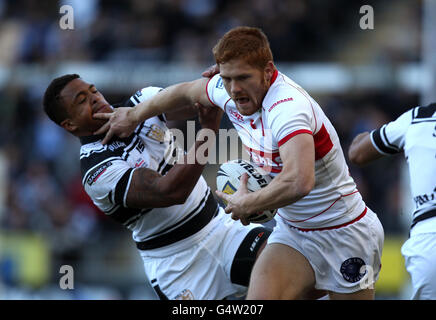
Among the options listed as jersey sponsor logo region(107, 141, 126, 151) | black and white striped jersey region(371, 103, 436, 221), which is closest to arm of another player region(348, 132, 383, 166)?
black and white striped jersey region(371, 103, 436, 221)

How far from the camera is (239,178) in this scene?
4566mm

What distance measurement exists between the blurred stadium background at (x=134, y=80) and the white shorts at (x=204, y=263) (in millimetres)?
4712

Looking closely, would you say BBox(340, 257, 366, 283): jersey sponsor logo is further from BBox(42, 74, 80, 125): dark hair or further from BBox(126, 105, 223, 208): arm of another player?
BBox(42, 74, 80, 125): dark hair

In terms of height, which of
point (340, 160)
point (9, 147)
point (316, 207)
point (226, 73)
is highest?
point (226, 73)

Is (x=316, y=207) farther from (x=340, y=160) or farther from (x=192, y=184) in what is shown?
(x=192, y=184)

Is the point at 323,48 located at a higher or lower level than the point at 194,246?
higher

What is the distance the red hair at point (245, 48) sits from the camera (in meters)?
4.21

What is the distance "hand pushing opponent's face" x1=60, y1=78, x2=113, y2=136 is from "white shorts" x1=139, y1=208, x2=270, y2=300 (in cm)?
120

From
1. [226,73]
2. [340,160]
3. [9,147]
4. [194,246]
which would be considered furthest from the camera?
[9,147]

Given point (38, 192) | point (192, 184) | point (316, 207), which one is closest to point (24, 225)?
point (38, 192)

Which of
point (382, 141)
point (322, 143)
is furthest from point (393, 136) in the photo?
point (322, 143)

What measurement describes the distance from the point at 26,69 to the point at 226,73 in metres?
10.3

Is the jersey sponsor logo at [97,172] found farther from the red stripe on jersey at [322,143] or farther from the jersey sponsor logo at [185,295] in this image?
the red stripe on jersey at [322,143]
